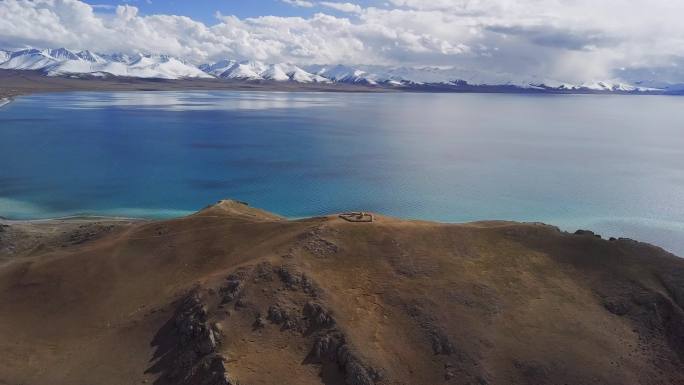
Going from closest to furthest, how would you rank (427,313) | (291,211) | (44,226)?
(427,313) < (44,226) < (291,211)

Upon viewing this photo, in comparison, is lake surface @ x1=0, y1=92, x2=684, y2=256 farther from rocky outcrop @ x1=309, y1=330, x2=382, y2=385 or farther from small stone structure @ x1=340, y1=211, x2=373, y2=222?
rocky outcrop @ x1=309, y1=330, x2=382, y2=385

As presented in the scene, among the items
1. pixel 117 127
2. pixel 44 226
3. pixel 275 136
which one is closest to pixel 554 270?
pixel 44 226

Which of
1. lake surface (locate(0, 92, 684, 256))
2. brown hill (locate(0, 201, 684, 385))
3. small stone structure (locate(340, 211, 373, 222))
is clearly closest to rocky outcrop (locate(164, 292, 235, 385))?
brown hill (locate(0, 201, 684, 385))

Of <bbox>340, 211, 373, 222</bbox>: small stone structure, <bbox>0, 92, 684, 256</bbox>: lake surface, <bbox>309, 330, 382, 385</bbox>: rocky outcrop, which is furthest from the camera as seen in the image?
<bbox>0, 92, 684, 256</bbox>: lake surface

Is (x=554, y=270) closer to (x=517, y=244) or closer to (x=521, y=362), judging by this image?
(x=517, y=244)

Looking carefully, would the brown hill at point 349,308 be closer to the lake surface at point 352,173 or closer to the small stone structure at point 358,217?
the small stone structure at point 358,217

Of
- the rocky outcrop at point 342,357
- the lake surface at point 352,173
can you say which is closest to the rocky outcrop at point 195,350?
the rocky outcrop at point 342,357

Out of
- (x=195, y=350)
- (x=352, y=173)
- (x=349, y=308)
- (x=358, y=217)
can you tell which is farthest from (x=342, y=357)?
(x=352, y=173)

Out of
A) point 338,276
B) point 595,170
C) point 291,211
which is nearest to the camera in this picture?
point 338,276
